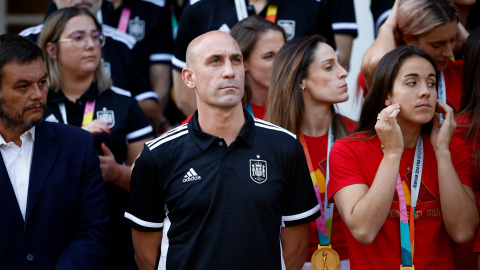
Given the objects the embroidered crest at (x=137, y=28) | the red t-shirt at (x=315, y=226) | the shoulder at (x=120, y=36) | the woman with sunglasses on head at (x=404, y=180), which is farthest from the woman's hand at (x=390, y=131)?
the embroidered crest at (x=137, y=28)

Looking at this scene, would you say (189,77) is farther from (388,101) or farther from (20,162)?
(388,101)

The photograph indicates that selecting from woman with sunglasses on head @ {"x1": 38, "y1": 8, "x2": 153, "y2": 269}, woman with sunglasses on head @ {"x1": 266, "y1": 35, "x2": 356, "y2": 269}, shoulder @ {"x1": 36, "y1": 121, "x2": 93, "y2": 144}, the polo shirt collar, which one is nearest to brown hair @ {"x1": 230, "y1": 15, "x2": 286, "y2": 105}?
woman with sunglasses on head @ {"x1": 266, "y1": 35, "x2": 356, "y2": 269}

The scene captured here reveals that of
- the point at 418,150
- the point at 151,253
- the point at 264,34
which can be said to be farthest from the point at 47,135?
the point at 418,150

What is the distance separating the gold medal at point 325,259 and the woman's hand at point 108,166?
152 cm

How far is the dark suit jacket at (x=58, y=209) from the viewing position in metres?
3.69

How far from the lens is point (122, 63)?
570 cm

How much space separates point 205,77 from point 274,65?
2.94 feet

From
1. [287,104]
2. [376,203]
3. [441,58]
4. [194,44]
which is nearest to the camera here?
[376,203]

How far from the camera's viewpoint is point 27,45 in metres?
3.96

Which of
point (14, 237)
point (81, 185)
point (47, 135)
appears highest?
point (47, 135)

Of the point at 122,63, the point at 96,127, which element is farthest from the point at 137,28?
the point at 96,127

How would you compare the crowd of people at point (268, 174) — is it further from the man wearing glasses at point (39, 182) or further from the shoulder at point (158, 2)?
the shoulder at point (158, 2)

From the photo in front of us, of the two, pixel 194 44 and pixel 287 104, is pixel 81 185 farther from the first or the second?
pixel 287 104

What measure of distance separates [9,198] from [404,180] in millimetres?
2072
